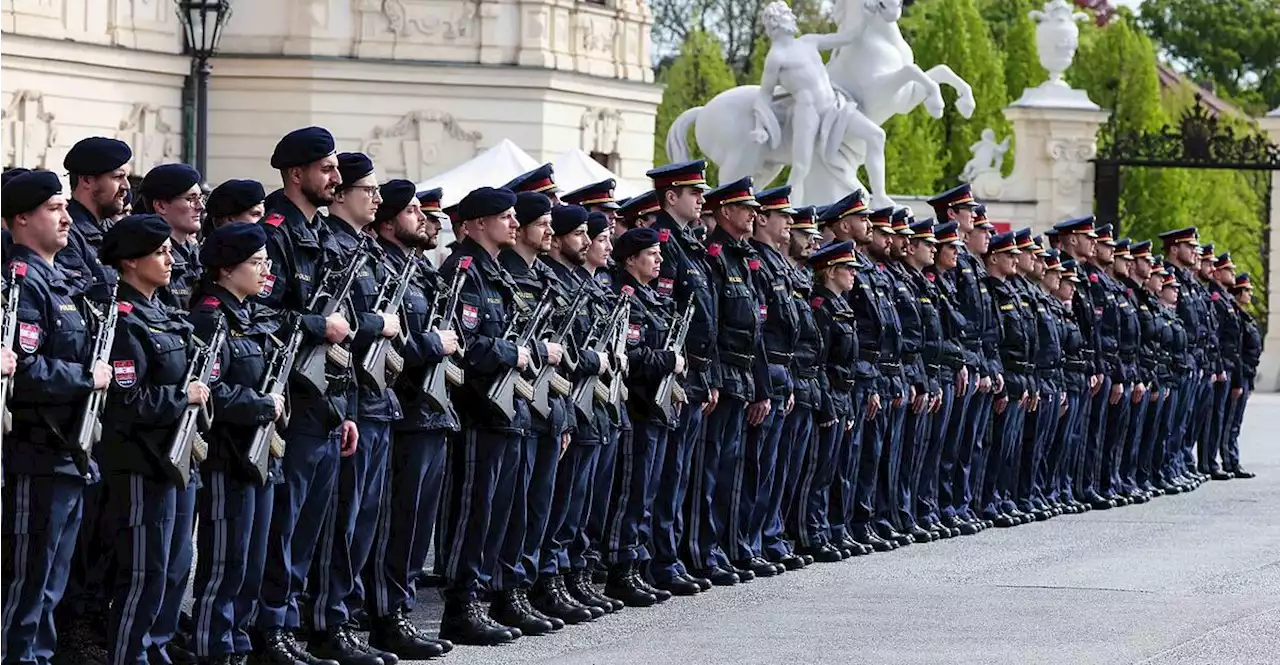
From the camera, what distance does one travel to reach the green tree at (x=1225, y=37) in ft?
268

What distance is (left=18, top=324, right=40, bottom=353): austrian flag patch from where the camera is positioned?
9.09 meters

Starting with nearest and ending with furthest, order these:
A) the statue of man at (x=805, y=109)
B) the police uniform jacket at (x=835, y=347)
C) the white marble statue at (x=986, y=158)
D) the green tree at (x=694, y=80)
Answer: the police uniform jacket at (x=835, y=347) → the statue of man at (x=805, y=109) → the white marble statue at (x=986, y=158) → the green tree at (x=694, y=80)

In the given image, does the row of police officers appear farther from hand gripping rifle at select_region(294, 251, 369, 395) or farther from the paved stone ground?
the paved stone ground

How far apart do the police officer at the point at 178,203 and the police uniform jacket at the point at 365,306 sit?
1.61ft

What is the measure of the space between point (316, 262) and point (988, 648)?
118 inches

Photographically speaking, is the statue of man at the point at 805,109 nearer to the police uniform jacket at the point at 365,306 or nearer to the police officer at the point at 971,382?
the police officer at the point at 971,382

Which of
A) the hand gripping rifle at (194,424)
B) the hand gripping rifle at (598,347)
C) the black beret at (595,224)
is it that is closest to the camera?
the hand gripping rifle at (194,424)

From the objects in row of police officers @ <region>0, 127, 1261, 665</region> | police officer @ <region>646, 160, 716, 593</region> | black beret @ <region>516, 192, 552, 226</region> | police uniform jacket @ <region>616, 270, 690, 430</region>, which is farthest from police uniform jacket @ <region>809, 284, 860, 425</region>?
black beret @ <region>516, 192, 552, 226</region>

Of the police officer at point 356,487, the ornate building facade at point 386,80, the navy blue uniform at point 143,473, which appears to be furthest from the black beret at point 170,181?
the ornate building facade at point 386,80

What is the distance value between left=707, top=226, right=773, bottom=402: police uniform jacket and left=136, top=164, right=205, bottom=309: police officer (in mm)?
3329

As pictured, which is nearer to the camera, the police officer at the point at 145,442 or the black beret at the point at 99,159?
the police officer at the point at 145,442

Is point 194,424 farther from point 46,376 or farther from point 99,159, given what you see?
point 99,159

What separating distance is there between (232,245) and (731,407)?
418 cm

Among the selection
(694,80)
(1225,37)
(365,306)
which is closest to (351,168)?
(365,306)
